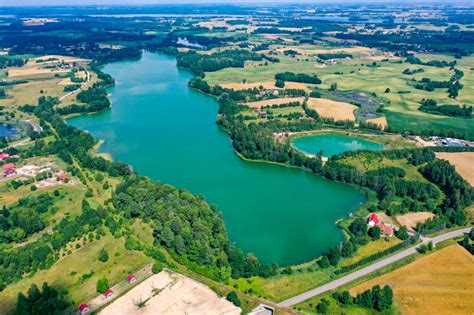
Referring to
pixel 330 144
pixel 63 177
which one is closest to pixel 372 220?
pixel 330 144

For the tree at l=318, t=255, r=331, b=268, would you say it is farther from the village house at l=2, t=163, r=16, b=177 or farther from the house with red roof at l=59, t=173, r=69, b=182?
the village house at l=2, t=163, r=16, b=177

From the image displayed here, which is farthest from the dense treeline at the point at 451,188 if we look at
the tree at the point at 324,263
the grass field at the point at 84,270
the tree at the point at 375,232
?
the grass field at the point at 84,270

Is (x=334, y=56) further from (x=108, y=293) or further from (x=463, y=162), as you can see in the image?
(x=108, y=293)

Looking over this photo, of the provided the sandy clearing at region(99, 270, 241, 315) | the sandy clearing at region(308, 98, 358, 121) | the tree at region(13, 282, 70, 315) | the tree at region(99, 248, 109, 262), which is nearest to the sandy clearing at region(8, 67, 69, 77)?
the sandy clearing at region(308, 98, 358, 121)

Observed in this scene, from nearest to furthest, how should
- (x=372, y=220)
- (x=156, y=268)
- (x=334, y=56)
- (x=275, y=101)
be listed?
1. (x=156, y=268)
2. (x=372, y=220)
3. (x=275, y=101)
4. (x=334, y=56)

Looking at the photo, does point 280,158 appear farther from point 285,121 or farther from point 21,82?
point 21,82

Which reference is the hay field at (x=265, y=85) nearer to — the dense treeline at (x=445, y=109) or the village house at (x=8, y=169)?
the dense treeline at (x=445, y=109)
